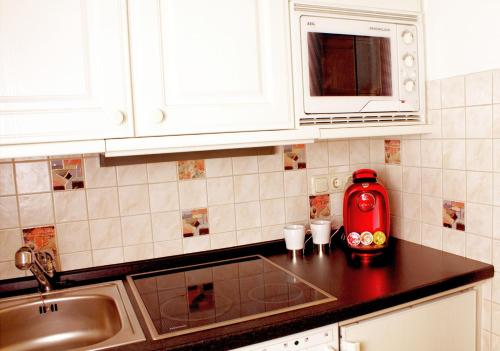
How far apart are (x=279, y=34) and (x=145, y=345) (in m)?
0.97

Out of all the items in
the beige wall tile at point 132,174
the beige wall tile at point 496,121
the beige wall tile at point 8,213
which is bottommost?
the beige wall tile at point 8,213

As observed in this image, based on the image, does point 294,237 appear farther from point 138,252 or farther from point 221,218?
point 138,252

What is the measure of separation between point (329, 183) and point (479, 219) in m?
0.61

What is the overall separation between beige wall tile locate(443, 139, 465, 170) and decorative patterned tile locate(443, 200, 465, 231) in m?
0.13

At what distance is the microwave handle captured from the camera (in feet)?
4.06

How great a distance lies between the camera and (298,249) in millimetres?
1750

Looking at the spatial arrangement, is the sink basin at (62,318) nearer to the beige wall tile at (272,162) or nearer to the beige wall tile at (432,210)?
the beige wall tile at (272,162)

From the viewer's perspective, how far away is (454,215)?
159cm

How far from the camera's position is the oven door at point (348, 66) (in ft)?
4.81

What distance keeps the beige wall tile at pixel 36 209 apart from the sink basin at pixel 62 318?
0.24m

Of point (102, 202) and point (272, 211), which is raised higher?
point (102, 202)

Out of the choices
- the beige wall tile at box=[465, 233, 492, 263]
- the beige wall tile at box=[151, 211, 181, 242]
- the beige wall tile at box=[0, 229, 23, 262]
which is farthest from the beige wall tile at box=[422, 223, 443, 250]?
the beige wall tile at box=[0, 229, 23, 262]

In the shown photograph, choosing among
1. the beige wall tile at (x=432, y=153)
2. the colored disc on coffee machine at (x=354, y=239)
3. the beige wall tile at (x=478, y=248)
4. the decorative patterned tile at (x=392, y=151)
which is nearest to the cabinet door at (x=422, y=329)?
the beige wall tile at (x=478, y=248)

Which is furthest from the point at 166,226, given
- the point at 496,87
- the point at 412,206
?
the point at 496,87
